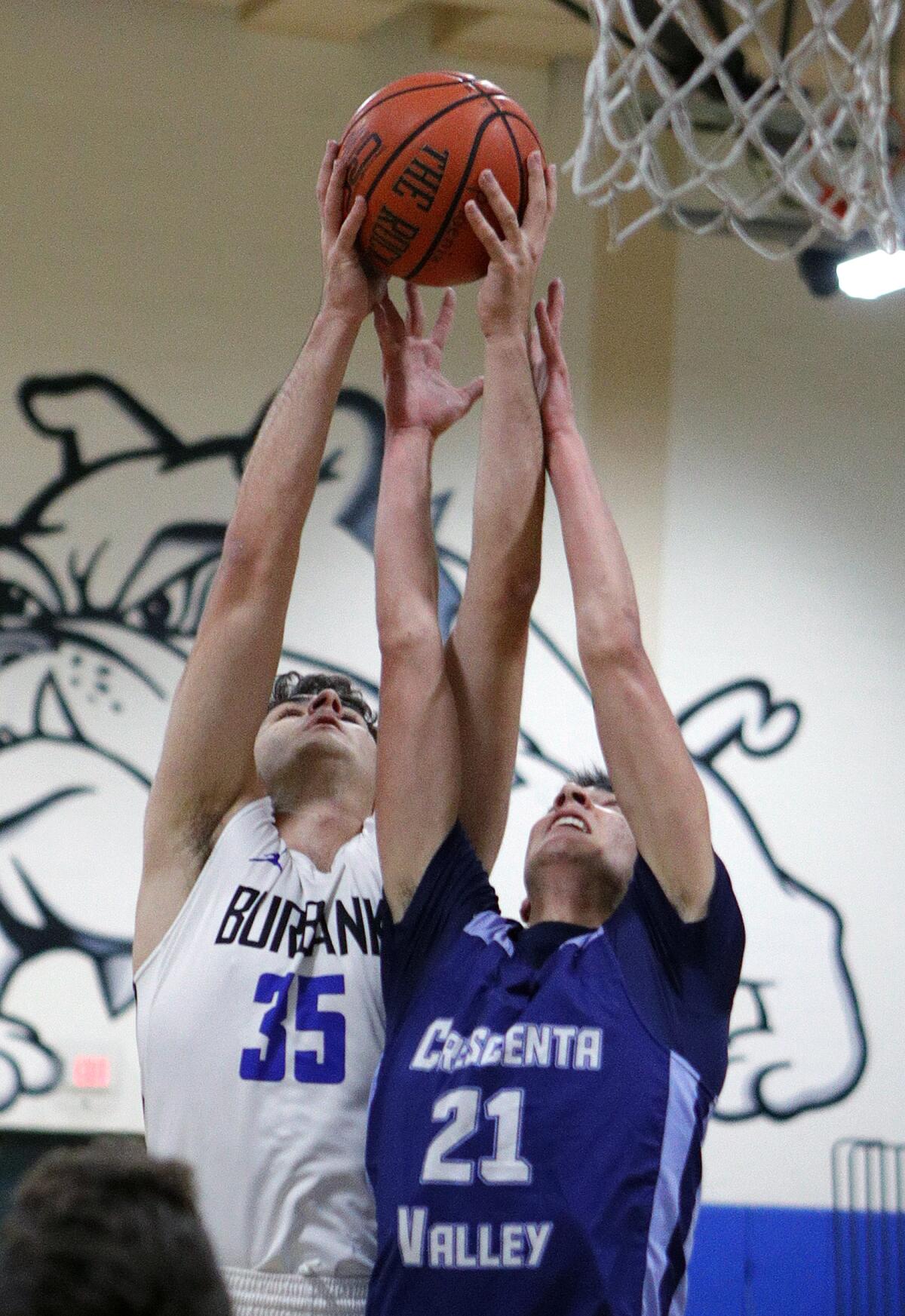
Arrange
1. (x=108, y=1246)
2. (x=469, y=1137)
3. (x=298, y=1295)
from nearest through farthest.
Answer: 1. (x=108, y=1246)
2. (x=469, y=1137)
3. (x=298, y=1295)

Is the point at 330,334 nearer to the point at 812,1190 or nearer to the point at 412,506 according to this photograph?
the point at 412,506

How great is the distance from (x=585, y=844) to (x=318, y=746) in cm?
46

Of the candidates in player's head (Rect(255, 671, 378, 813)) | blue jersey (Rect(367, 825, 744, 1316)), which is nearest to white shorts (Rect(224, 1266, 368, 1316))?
blue jersey (Rect(367, 825, 744, 1316))

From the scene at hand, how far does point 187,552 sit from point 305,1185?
292 cm

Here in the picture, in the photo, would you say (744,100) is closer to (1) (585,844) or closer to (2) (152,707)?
(1) (585,844)

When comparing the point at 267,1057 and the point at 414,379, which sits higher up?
the point at 414,379

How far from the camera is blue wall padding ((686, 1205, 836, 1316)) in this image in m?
4.73

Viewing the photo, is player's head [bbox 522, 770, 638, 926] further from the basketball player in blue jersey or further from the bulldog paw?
the bulldog paw

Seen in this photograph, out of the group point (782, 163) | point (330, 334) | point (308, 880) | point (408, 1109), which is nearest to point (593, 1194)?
point (408, 1109)

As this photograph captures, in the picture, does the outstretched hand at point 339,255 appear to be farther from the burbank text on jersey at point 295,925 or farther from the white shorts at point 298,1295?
the white shorts at point 298,1295

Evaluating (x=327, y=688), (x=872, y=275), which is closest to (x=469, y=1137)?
(x=327, y=688)

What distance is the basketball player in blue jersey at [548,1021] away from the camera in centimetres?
199

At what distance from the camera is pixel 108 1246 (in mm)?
965

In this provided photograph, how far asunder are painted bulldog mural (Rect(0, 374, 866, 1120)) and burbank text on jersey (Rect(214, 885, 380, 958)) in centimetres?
244
